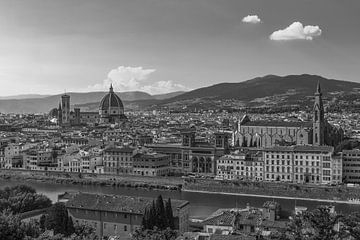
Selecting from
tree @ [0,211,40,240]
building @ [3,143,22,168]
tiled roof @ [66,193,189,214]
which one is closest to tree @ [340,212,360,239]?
tree @ [0,211,40,240]

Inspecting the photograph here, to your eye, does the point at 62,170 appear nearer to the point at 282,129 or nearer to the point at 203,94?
the point at 282,129

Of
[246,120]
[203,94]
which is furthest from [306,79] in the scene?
[246,120]

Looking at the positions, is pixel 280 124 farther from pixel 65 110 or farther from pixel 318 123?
A: pixel 65 110

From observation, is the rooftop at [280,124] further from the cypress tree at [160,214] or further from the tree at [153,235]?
the tree at [153,235]

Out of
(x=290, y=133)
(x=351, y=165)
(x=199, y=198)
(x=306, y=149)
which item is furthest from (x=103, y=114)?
(x=199, y=198)

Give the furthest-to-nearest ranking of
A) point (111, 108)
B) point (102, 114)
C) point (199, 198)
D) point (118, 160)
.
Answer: point (102, 114), point (111, 108), point (118, 160), point (199, 198)

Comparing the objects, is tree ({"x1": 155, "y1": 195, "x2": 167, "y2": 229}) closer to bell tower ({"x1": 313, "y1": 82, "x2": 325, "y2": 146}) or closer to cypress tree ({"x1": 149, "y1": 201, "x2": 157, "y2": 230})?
cypress tree ({"x1": 149, "y1": 201, "x2": 157, "y2": 230})
